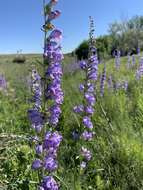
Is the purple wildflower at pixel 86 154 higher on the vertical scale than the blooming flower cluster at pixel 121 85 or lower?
lower

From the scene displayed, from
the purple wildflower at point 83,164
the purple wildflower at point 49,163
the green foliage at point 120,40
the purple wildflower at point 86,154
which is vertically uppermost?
the green foliage at point 120,40

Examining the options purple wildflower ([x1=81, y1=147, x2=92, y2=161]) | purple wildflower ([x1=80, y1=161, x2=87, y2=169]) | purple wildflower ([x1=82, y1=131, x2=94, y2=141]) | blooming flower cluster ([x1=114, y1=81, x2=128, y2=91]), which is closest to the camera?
purple wildflower ([x1=80, y1=161, x2=87, y2=169])

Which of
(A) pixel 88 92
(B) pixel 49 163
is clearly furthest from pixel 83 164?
(B) pixel 49 163

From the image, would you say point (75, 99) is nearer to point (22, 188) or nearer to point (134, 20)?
point (22, 188)

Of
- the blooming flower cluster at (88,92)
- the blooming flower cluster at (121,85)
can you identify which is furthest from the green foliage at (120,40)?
the blooming flower cluster at (88,92)

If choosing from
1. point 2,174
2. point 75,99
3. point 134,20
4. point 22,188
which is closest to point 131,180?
point 22,188

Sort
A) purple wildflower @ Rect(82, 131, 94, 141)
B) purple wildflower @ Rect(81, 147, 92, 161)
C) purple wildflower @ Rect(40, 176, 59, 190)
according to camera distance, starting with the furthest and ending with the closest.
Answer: purple wildflower @ Rect(82, 131, 94, 141)
purple wildflower @ Rect(81, 147, 92, 161)
purple wildflower @ Rect(40, 176, 59, 190)

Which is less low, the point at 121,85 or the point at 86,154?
the point at 121,85

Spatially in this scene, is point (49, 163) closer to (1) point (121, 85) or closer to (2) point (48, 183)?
(2) point (48, 183)

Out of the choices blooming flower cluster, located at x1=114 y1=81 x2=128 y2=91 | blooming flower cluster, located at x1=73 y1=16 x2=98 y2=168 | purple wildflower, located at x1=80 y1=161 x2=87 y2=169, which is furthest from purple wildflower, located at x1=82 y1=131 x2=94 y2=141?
blooming flower cluster, located at x1=114 y1=81 x2=128 y2=91

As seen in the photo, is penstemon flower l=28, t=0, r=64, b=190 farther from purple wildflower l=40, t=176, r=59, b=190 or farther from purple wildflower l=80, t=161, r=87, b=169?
purple wildflower l=80, t=161, r=87, b=169

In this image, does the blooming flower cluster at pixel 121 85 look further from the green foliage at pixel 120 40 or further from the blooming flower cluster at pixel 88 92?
the green foliage at pixel 120 40

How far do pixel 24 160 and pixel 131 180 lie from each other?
108 cm

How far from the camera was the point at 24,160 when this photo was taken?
3938 mm
